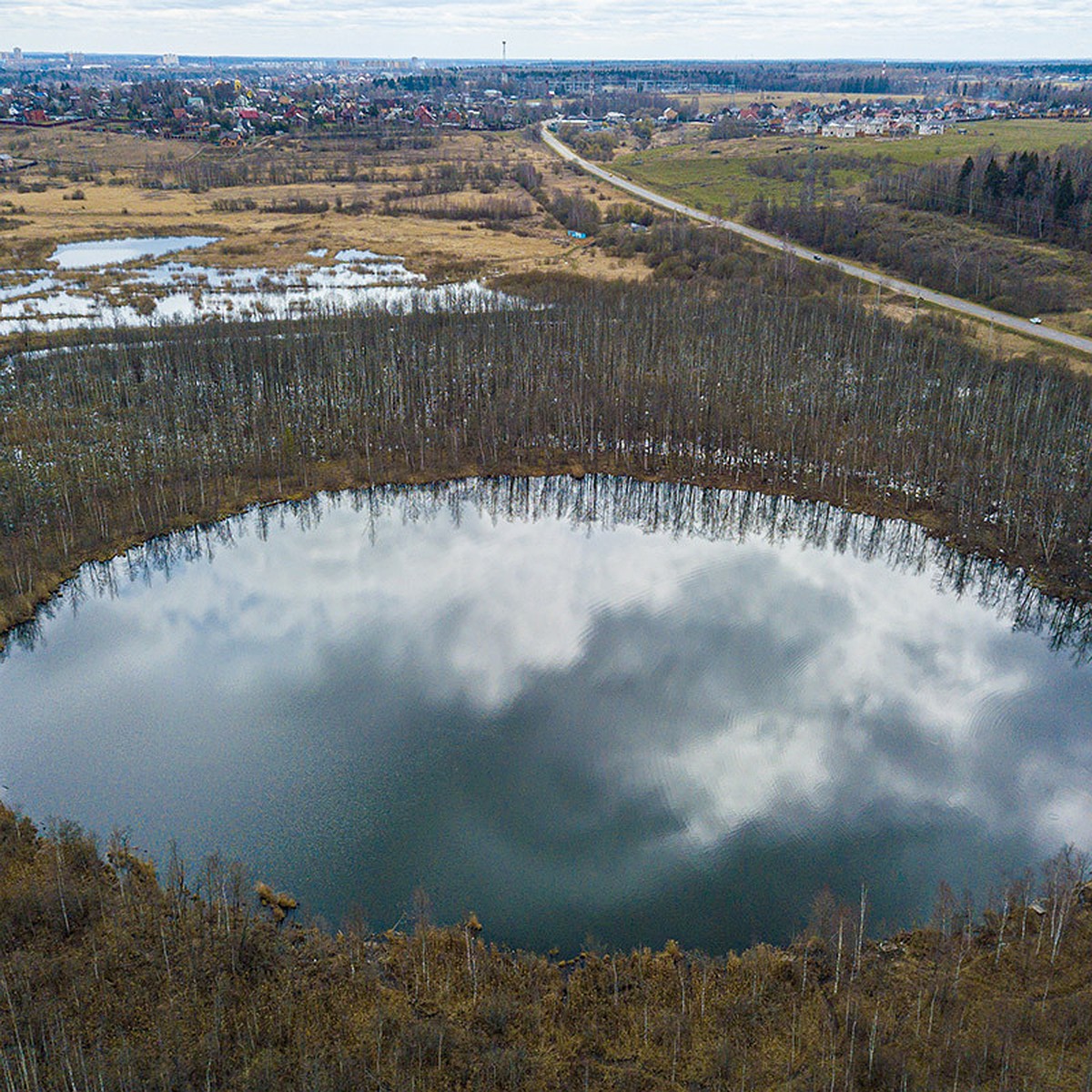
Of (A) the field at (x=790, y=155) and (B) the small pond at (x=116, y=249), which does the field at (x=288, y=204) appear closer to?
(B) the small pond at (x=116, y=249)

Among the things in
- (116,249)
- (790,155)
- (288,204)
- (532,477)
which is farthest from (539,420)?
(790,155)

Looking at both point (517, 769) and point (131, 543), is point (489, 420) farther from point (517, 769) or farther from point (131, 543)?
point (517, 769)

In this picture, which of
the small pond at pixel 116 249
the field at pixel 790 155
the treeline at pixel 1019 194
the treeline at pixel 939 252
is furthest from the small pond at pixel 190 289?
the treeline at pixel 1019 194

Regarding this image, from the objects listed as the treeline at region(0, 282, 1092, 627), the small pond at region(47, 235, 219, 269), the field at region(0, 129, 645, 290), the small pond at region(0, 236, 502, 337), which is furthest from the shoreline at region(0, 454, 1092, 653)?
the small pond at region(47, 235, 219, 269)

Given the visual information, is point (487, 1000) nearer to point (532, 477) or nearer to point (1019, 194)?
point (532, 477)

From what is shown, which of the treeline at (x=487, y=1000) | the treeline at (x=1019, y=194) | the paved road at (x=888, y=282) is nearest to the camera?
the treeline at (x=487, y=1000)

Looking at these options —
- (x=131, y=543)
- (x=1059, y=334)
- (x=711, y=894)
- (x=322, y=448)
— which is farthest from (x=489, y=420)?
(x=1059, y=334)
